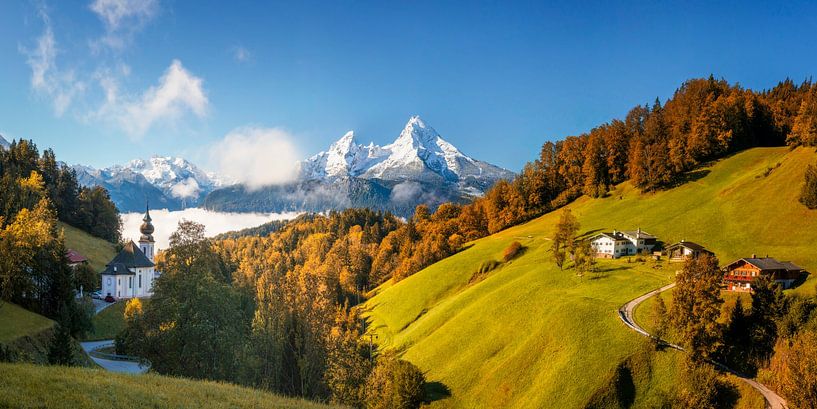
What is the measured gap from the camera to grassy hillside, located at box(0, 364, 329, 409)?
19.3 meters

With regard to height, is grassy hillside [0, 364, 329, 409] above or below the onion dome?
below

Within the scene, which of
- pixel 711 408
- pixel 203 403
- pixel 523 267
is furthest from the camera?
pixel 523 267

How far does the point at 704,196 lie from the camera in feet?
308

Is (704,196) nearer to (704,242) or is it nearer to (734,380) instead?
(704,242)

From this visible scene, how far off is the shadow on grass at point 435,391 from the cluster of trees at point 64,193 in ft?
378

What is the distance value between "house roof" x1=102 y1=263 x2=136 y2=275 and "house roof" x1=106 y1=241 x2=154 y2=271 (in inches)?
27.1

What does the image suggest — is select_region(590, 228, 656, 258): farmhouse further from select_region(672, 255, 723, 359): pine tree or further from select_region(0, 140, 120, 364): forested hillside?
select_region(0, 140, 120, 364): forested hillside

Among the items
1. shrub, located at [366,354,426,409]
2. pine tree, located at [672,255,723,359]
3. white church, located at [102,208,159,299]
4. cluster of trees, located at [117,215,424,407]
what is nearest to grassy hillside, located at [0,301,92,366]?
cluster of trees, located at [117,215,424,407]

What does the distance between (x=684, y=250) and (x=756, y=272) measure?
15394 millimetres

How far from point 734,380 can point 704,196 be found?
59.1 meters

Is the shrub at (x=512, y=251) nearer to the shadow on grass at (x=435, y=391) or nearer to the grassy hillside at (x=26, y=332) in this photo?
the shadow on grass at (x=435, y=391)

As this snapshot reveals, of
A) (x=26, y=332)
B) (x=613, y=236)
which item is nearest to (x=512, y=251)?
(x=613, y=236)

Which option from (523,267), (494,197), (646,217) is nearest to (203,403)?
(523,267)

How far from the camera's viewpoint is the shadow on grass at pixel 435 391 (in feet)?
179
